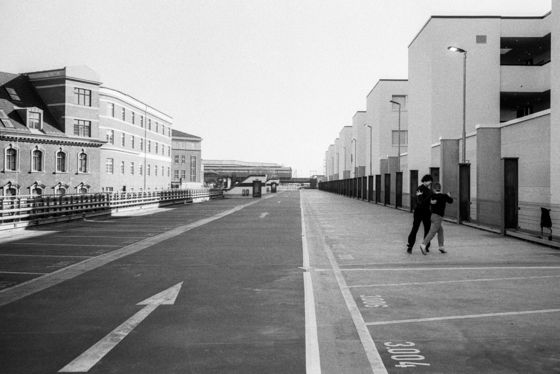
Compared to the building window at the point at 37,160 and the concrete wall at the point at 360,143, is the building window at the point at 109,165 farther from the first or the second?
the concrete wall at the point at 360,143

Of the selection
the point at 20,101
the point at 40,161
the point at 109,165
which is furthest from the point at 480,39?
the point at 109,165

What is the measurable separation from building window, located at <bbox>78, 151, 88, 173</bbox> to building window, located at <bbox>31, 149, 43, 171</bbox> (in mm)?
4669

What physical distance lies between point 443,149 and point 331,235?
11.3m

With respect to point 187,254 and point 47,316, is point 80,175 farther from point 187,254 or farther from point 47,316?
point 47,316

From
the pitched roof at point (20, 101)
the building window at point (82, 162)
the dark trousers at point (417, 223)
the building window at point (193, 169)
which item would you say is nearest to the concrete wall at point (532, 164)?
the dark trousers at point (417, 223)

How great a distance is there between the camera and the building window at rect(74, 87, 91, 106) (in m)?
55.3

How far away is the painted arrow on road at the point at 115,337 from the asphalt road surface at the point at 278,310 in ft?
0.07

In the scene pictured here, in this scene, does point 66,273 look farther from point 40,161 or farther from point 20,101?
point 20,101

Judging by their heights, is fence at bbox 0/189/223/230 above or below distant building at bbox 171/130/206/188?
below

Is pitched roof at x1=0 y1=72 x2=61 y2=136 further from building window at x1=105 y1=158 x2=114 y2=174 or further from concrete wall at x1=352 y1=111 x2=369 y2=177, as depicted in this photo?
concrete wall at x1=352 y1=111 x2=369 y2=177

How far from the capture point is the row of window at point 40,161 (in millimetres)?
47219

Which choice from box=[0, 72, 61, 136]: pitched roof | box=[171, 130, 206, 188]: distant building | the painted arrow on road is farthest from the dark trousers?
box=[171, 130, 206, 188]: distant building

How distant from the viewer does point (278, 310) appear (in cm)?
737

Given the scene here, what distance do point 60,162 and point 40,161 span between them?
2.34 meters
